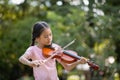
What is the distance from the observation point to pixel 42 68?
3.35m

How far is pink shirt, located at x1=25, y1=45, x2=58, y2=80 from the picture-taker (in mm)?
3342

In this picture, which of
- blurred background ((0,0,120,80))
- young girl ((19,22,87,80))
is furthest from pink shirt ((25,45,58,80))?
blurred background ((0,0,120,80))

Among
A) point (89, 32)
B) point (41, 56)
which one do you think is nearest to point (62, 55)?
point (41, 56)

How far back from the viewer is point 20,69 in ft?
45.3

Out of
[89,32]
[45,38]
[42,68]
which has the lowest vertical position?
[89,32]

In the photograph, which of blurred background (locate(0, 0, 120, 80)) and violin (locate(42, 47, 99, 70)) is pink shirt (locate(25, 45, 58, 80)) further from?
blurred background (locate(0, 0, 120, 80))

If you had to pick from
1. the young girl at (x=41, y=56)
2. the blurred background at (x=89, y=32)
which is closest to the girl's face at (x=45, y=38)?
the young girl at (x=41, y=56)

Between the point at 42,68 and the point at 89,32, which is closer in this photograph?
the point at 42,68

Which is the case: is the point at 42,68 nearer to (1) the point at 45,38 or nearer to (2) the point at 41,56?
(2) the point at 41,56

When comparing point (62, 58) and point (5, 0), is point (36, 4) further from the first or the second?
point (62, 58)

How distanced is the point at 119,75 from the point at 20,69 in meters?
5.35

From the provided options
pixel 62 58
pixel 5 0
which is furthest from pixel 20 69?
pixel 62 58

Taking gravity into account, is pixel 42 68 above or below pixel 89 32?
above

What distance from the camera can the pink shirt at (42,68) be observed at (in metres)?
3.34
